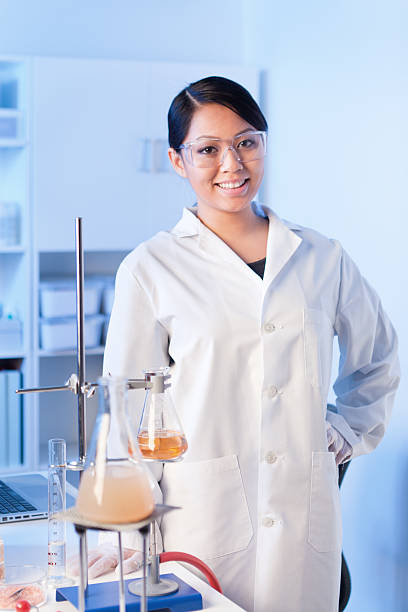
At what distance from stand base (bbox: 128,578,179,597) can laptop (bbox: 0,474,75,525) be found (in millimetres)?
541

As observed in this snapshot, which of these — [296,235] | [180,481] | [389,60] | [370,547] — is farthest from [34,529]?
[389,60]

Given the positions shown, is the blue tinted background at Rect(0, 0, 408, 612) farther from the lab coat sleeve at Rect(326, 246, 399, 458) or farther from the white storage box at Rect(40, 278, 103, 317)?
the white storage box at Rect(40, 278, 103, 317)

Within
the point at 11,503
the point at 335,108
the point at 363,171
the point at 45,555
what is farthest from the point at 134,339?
the point at 335,108

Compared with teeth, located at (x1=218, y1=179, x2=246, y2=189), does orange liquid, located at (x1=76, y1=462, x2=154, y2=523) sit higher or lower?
lower

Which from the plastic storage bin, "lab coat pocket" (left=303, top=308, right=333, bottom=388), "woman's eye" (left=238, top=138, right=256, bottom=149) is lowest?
"lab coat pocket" (left=303, top=308, right=333, bottom=388)

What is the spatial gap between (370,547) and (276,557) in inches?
47.6

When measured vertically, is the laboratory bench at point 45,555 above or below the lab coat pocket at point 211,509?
below

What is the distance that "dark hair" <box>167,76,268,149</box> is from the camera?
68.4 inches

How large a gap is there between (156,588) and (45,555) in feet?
1.18

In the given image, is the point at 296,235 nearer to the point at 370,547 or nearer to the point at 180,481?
the point at 180,481

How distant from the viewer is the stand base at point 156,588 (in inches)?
54.1

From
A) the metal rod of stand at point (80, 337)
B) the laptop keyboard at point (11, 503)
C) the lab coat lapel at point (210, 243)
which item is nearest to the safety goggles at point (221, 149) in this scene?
the lab coat lapel at point (210, 243)

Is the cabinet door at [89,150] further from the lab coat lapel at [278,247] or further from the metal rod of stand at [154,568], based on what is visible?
the metal rod of stand at [154,568]

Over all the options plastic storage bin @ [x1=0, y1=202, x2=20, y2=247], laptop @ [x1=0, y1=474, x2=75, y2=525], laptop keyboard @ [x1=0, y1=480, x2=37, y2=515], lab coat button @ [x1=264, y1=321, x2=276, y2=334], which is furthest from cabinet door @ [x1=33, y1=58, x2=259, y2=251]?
lab coat button @ [x1=264, y1=321, x2=276, y2=334]
